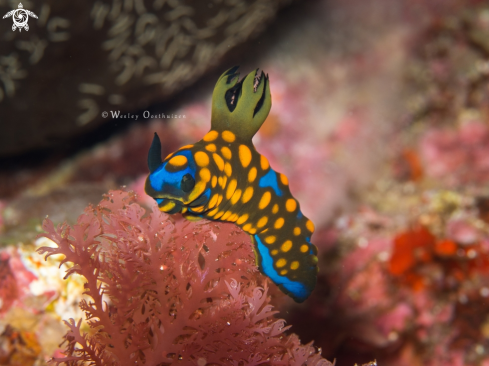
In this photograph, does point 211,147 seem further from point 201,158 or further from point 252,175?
point 252,175

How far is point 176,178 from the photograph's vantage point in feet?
4.39

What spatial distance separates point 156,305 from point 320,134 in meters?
4.26

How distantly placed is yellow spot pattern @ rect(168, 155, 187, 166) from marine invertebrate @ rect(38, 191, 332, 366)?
449mm

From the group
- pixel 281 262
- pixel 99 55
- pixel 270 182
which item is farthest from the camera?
pixel 99 55

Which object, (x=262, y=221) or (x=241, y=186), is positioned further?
(x=262, y=221)

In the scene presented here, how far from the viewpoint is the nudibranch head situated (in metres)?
1.34

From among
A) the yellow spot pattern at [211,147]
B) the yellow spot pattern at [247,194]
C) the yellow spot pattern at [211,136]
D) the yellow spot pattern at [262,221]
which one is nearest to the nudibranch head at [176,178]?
the yellow spot pattern at [211,147]

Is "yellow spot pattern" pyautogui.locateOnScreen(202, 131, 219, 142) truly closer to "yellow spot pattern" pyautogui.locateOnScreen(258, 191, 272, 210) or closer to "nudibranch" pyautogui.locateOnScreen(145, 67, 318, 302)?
"nudibranch" pyautogui.locateOnScreen(145, 67, 318, 302)

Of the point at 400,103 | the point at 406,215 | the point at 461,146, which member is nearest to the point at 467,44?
the point at 400,103

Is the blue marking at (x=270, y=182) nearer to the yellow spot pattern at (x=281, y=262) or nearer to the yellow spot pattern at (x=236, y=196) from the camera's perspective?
the yellow spot pattern at (x=236, y=196)

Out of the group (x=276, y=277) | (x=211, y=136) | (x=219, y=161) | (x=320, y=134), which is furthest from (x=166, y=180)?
(x=320, y=134)

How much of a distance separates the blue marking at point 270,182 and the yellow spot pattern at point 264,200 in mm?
43

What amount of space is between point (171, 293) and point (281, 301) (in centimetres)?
92

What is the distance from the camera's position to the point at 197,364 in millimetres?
1614
